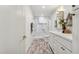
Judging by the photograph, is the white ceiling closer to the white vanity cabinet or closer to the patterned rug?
the patterned rug

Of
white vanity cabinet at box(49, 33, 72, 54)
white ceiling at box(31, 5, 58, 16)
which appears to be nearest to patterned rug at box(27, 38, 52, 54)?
white vanity cabinet at box(49, 33, 72, 54)

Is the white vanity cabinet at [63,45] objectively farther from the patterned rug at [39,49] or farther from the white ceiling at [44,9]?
the white ceiling at [44,9]

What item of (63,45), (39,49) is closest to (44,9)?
(39,49)

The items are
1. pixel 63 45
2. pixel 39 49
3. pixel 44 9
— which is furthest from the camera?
pixel 44 9

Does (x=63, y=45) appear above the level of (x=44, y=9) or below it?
below

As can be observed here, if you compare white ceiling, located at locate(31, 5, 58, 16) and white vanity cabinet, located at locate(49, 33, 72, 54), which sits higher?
white ceiling, located at locate(31, 5, 58, 16)

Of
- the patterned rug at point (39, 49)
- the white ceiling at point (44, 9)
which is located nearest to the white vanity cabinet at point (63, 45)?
the patterned rug at point (39, 49)

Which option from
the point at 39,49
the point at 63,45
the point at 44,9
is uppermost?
the point at 44,9

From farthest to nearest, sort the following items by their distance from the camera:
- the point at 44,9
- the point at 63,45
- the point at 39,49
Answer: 1. the point at 44,9
2. the point at 39,49
3. the point at 63,45

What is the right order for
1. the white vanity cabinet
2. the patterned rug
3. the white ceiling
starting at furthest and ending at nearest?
the white ceiling, the patterned rug, the white vanity cabinet

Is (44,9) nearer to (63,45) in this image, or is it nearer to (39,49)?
(39,49)

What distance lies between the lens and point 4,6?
1637 millimetres
